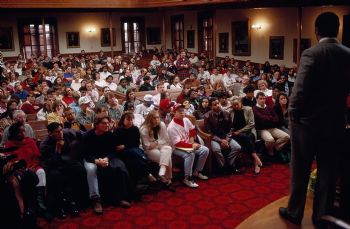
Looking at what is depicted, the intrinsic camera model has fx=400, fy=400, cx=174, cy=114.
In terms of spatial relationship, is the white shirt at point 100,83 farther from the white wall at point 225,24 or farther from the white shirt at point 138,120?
the white wall at point 225,24

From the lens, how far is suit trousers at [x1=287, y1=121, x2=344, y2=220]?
8.19 feet

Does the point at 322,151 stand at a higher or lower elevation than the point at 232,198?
higher

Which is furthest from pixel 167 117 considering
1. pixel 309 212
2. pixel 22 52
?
pixel 22 52

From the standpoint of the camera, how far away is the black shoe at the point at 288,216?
8.97 ft

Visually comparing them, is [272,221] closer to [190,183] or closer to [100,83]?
[190,183]

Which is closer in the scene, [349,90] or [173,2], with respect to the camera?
[349,90]

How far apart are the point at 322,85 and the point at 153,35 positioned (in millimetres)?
21562

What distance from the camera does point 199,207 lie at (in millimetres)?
5172

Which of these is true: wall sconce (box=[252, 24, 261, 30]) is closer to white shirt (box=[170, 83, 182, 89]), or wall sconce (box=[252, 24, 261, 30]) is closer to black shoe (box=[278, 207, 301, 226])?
white shirt (box=[170, 83, 182, 89])

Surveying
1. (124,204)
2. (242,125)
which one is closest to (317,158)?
(124,204)

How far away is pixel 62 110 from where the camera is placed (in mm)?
7234

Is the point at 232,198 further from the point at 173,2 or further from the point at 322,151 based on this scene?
the point at 173,2

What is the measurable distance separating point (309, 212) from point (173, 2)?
15319mm

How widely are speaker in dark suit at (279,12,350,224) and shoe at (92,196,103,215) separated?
3.13 meters
